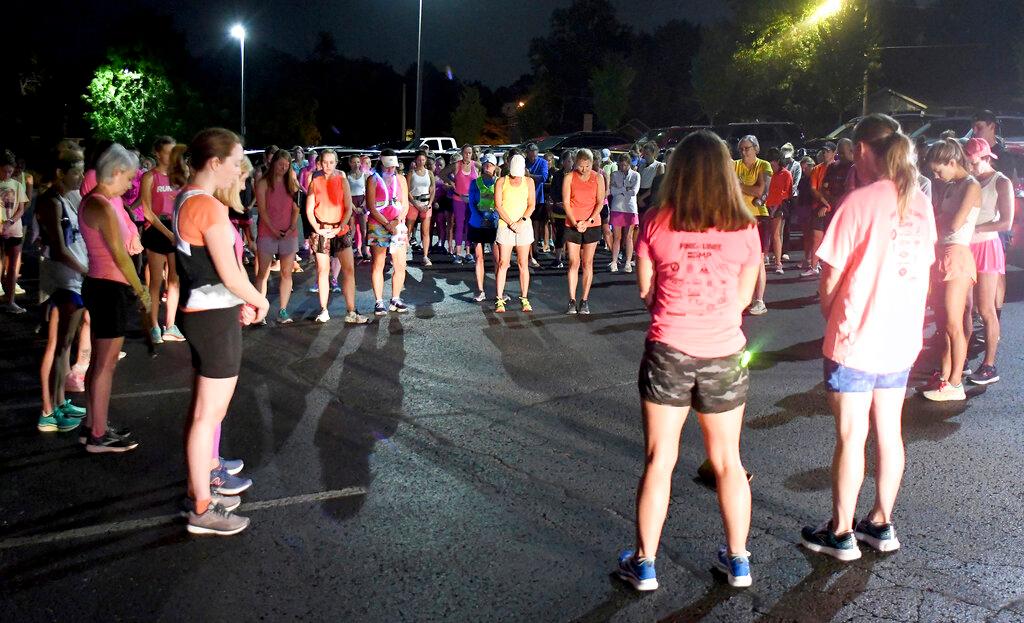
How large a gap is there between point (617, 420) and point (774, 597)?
2520mm

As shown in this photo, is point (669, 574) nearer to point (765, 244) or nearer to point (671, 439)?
point (671, 439)

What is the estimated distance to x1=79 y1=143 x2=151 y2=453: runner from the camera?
5105 millimetres

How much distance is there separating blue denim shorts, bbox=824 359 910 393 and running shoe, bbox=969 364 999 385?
11.7ft

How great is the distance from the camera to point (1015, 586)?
12.2 ft

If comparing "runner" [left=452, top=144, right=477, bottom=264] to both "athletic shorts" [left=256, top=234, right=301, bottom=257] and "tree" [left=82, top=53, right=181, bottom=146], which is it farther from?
"tree" [left=82, top=53, right=181, bottom=146]

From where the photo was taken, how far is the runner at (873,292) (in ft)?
12.3

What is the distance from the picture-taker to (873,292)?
3791 millimetres

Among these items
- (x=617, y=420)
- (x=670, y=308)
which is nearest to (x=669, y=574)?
(x=670, y=308)

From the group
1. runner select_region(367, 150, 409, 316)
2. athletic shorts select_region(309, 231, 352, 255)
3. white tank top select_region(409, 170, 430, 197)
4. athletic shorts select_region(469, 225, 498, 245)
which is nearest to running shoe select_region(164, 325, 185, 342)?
athletic shorts select_region(309, 231, 352, 255)

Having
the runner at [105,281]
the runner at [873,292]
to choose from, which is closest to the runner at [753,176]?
the runner at [873,292]

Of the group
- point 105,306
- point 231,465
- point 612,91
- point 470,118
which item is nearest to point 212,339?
point 231,465

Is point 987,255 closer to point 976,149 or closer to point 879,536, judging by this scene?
point 976,149

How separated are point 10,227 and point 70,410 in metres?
5.43

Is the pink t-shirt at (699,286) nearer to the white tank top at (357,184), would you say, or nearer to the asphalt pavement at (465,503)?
the asphalt pavement at (465,503)
